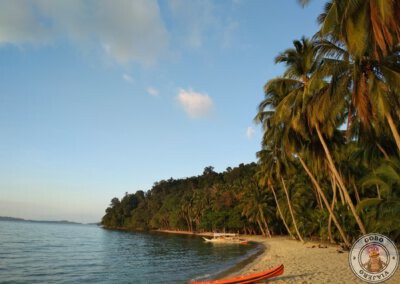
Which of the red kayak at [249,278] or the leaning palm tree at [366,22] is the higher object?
the leaning palm tree at [366,22]

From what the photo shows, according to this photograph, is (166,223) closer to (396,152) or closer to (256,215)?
(256,215)

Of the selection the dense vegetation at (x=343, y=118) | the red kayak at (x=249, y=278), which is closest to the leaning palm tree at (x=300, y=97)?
the dense vegetation at (x=343, y=118)

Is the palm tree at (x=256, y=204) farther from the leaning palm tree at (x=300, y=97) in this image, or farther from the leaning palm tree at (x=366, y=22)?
the leaning palm tree at (x=366, y=22)

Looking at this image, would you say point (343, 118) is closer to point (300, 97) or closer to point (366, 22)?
point (300, 97)

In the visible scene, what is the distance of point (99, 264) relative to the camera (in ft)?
113

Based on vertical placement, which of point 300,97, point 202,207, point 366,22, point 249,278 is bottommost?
point 249,278

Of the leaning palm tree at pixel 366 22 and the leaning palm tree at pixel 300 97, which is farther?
the leaning palm tree at pixel 300 97

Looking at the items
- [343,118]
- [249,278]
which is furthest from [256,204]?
[249,278]

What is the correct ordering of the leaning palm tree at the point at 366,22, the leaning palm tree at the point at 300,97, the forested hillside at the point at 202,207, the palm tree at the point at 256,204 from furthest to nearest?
the forested hillside at the point at 202,207
the palm tree at the point at 256,204
the leaning palm tree at the point at 300,97
the leaning palm tree at the point at 366,22

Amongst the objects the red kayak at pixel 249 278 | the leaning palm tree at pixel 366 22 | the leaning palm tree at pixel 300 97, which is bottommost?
the red kayak at pixel 249 278

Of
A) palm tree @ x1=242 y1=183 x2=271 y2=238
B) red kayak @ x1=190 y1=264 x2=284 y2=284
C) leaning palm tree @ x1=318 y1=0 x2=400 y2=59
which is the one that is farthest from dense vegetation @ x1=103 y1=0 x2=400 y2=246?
palm tree @ x1=242 y1=183 x2=271 y2=238

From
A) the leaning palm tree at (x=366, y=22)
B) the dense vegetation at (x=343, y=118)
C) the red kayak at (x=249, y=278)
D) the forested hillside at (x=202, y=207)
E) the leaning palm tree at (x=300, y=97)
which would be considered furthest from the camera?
the forested hillside at (x=202, y=207)

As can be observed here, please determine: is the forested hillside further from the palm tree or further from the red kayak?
the red kayak

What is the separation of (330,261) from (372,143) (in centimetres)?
866
